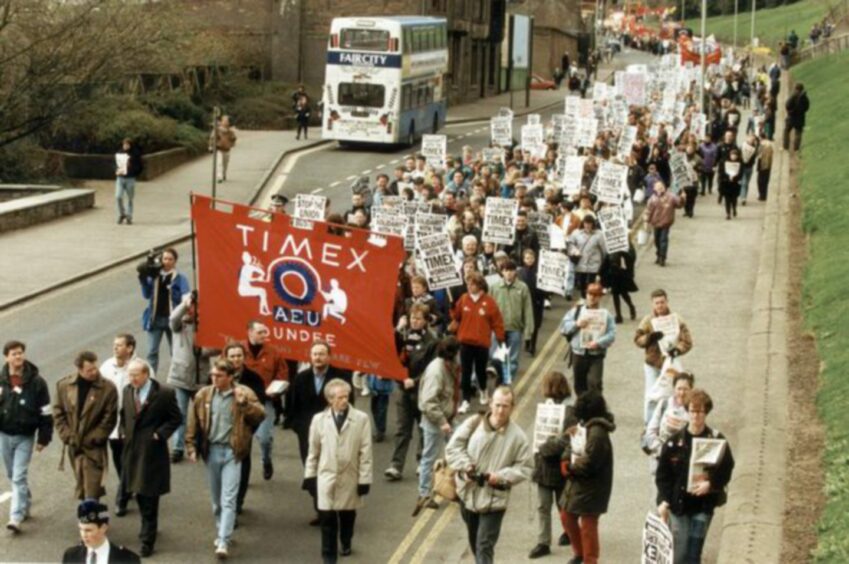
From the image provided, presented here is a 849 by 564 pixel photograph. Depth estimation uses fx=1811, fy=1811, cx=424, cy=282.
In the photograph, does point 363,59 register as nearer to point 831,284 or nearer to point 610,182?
point 610,182

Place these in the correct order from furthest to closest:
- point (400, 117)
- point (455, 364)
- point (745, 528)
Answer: point (400, 117)
point (455, 364)
point (745, 528)

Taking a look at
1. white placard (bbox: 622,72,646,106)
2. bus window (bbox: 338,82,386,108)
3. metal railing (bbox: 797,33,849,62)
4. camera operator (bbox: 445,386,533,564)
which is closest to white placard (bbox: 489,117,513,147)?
white placard (bbox: 622,72,646,106)

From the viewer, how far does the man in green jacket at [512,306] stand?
19562 mm

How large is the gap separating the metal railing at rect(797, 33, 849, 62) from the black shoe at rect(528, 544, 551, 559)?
5423 centimetres

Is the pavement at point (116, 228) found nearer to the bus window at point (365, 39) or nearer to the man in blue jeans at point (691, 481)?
the bus window at point (365, 39)

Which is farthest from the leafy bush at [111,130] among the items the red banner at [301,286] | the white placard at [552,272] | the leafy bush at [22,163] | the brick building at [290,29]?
the red banner at [301,286]

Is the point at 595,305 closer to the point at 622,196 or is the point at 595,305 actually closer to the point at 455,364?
the point at 455,364

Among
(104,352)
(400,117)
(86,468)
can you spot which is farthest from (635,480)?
(400,117)

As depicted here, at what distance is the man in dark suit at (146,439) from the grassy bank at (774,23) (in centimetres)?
8485

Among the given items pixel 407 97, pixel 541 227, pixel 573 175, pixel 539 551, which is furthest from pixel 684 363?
pixel 407 97

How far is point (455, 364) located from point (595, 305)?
2.96m

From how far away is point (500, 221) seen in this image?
914 inches

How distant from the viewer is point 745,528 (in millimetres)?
13609

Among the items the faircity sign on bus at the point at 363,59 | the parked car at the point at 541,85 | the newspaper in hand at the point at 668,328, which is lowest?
the parked car at the point at 541,85
